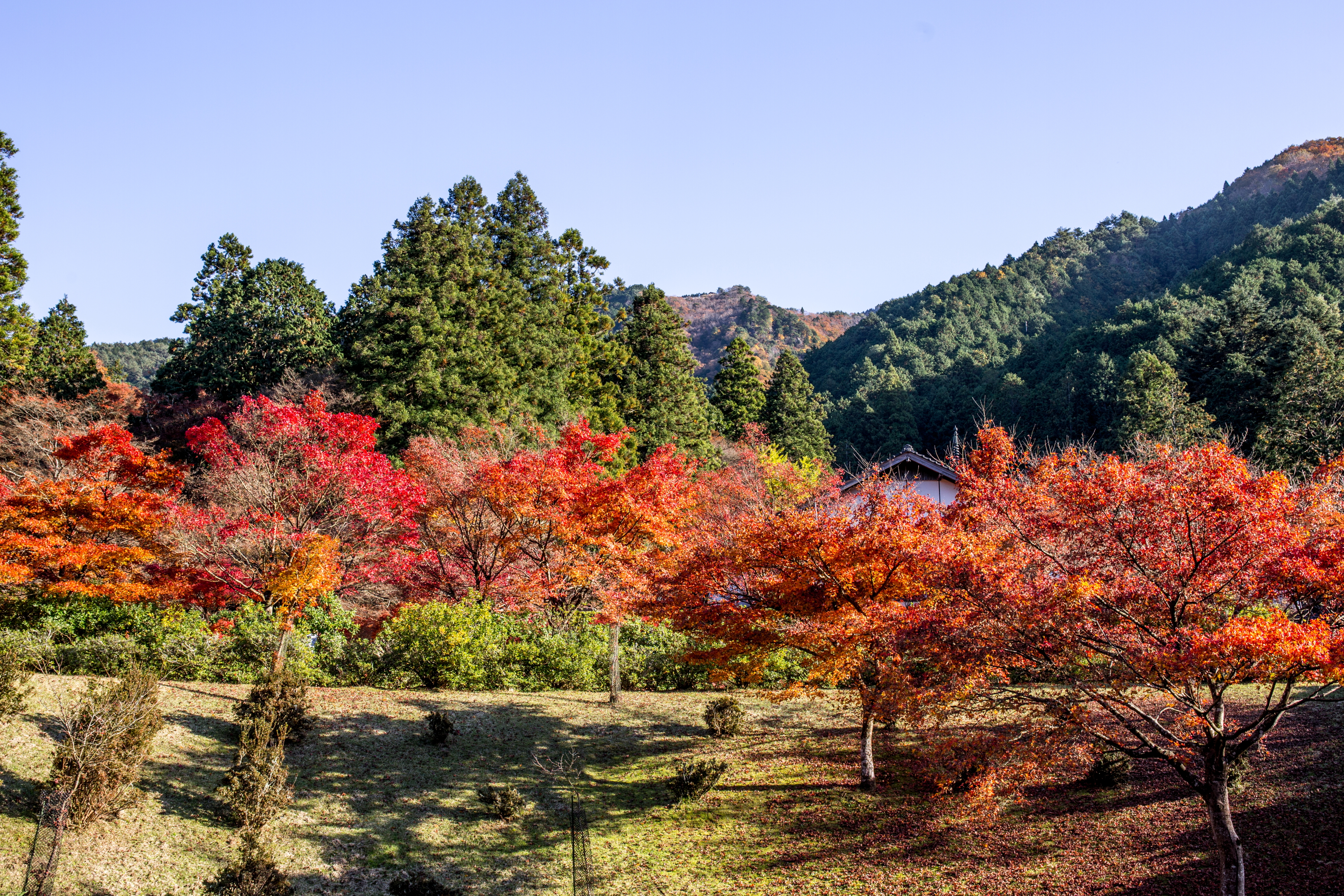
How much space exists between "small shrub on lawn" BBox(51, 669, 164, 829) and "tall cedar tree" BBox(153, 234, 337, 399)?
73.9ft

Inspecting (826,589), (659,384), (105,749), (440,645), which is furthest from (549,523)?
(659,384)

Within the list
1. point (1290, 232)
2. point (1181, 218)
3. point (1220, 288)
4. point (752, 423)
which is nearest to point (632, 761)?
point (752, 423)

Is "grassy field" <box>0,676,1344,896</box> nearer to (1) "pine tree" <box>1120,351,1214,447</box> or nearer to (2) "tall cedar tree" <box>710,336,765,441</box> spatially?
(1) "pine tree" <box>1120,351,1214,447</box>

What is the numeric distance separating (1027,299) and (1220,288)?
23.3m

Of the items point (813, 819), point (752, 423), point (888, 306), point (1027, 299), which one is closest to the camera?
point (813, 819)

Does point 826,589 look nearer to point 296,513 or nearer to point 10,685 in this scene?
point 296,513

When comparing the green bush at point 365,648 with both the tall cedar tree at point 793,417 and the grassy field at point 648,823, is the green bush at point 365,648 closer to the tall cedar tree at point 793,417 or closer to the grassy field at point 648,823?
the grassy field at point 648,823

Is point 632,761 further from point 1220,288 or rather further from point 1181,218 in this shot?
point 1181,218

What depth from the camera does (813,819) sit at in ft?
38.1

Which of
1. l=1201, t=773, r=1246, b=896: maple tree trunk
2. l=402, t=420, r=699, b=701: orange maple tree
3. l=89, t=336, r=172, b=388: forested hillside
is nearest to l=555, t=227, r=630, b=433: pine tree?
l=402, t=420, r=699, b=701: orange maple tree

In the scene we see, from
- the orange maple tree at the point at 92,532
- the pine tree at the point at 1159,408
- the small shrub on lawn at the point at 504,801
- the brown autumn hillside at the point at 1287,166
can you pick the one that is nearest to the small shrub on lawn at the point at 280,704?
the small shrub on lawn at the point at 504,801

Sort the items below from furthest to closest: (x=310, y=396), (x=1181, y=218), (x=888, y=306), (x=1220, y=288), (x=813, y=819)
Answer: (x=1181, y=218), (x=888, y=306), (x=1220, y=288), (x=310, y=396), (x=813, y=819)

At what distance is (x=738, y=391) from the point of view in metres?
47.6

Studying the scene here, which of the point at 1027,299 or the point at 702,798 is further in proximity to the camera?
the point at 1027,299
